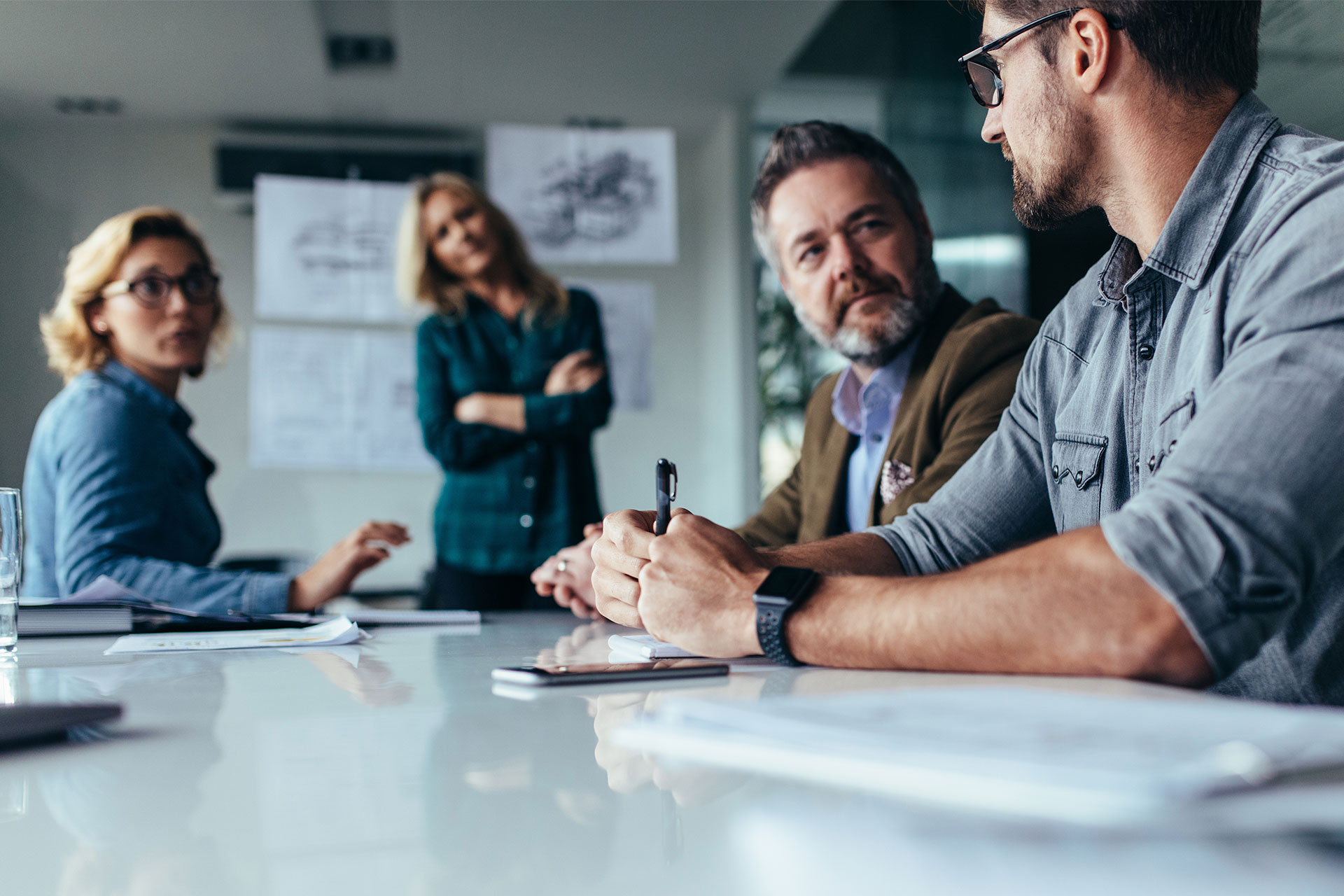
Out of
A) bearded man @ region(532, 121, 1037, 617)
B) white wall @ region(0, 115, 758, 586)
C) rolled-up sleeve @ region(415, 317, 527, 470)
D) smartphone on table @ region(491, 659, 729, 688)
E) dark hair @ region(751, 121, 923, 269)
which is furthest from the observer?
white wall @ region(0, 115, 758, 586)

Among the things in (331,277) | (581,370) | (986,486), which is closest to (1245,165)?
(986,486)

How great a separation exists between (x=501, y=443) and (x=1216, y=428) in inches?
80.0

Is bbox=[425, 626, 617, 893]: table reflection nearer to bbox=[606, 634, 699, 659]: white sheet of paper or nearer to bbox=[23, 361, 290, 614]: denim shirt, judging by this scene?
bbox=[606, 634, 699, 659]: white sheet of paper

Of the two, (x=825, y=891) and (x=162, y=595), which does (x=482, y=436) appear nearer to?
(x=162, y=595)

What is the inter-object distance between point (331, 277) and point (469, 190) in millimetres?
574

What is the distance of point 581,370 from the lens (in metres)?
2.70

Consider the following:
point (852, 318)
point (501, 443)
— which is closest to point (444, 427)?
point (501, 443)

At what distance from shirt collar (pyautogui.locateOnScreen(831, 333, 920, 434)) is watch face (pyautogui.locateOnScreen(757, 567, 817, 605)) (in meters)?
0.91

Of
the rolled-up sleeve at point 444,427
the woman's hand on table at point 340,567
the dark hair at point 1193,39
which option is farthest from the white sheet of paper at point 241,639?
the rolled-up sleeve at point 444,427

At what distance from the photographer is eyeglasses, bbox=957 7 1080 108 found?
3.66ft

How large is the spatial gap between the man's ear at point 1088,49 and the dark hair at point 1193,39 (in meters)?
0.01

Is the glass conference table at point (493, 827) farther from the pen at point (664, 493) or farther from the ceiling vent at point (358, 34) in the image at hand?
the ceiling vent at point (358, 34)

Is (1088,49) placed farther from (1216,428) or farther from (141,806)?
(141,806)

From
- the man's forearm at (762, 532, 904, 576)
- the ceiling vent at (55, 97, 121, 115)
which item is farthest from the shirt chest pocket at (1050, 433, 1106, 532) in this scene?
the ceiling vent at (55, 97, 121, 115)
